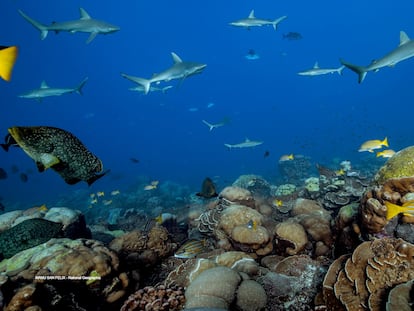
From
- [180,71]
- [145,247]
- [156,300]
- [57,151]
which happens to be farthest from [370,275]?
[180,71]

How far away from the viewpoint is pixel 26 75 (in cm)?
8919

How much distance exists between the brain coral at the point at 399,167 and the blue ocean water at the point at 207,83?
68.3 metres

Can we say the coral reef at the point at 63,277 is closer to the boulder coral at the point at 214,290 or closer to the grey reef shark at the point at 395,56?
the boulder coral at the point at 214,290

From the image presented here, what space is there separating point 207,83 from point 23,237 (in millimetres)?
152456

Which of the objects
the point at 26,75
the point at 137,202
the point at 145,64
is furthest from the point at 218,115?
the point at 137,202

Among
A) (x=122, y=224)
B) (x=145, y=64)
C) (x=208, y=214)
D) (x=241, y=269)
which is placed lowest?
(x=145, y=64)

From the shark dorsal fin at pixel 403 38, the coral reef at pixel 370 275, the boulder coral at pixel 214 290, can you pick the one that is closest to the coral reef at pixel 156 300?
the boulder coral at pixel 214 290

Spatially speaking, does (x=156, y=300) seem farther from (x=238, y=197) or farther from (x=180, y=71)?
(x=180, y=71)

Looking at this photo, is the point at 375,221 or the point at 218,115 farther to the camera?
the point at 218,115

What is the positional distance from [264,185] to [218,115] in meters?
143

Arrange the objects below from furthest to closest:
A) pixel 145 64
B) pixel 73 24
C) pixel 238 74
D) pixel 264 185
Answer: pixel 238 74 < pixel 145 64 < pixel 264 185 < pixel 73 24

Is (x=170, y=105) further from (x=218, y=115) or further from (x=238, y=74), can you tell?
(x=238, y=74)

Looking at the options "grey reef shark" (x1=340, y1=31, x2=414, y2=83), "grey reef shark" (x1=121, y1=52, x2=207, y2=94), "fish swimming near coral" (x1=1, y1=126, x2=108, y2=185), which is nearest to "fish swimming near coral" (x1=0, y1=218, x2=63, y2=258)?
"fish swimming near coral" (x1=1, y1=126, x2=108, y2=185)

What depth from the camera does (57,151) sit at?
2.67 m
